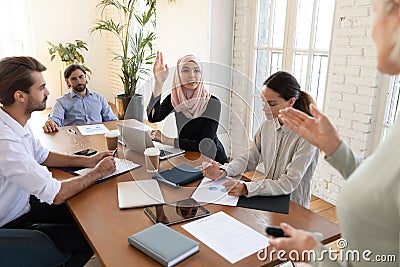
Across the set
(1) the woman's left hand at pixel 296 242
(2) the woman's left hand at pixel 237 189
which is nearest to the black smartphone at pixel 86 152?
(2) the woman's left hand at pixel 237 189

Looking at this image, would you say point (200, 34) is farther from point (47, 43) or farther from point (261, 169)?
point (47, 43)

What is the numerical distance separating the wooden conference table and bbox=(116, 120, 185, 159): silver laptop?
0.45 feet

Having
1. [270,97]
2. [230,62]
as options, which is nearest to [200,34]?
[230,62]

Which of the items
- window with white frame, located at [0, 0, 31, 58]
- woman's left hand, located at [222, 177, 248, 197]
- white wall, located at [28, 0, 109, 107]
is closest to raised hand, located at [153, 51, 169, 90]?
woman's left hand, located at [222, 177, 248, 197]

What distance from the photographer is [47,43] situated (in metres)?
6.07

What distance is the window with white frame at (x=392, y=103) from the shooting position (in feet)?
7.35

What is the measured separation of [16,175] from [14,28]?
18.1 feet

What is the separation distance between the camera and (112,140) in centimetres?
199

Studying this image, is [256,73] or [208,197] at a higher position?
[256,73]

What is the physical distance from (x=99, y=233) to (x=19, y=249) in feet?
1.21

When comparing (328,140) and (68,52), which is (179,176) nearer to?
(328,140)

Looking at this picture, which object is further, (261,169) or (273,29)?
(273,29)

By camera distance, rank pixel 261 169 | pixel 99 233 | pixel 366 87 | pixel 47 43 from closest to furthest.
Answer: pixel 99 233 → pixel 261 169 → pixel 366 87 → pixel 47 43

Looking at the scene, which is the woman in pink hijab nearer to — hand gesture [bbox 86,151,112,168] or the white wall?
hand gesture [bbox 86,151,112,168]
